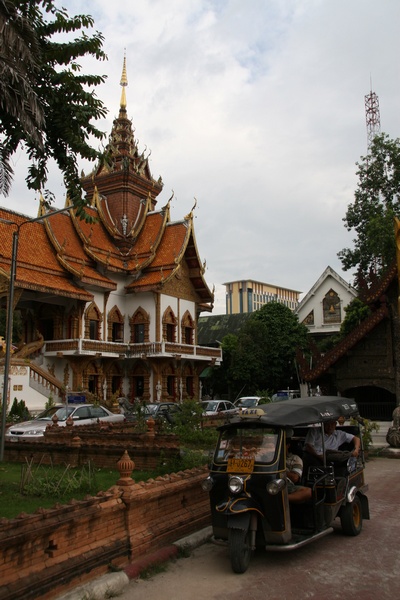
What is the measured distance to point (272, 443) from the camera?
21.4ft

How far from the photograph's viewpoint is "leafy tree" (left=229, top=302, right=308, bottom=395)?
40.8 m

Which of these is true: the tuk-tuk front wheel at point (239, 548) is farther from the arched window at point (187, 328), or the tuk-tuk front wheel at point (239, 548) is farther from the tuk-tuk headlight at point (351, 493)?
the arched window at point (187, 328)

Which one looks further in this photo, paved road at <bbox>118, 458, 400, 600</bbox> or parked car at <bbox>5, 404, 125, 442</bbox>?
parked car at <bbox>5, 404, 125, 442</bbox>

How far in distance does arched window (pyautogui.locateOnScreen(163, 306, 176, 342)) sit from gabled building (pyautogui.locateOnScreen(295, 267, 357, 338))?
18.8 meters

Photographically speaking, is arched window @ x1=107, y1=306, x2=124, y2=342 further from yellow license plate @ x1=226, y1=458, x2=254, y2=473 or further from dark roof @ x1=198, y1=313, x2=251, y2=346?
yellow license plate @ x1=226, y1=458, x2=254, y2=473

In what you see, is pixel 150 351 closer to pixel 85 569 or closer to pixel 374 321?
pixel 374 321

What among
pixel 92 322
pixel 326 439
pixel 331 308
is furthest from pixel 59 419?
pixel 331 308

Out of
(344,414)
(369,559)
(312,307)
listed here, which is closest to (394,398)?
(344,414)

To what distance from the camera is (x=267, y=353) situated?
4141 centimetres

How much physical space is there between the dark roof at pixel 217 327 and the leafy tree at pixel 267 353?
11.0m

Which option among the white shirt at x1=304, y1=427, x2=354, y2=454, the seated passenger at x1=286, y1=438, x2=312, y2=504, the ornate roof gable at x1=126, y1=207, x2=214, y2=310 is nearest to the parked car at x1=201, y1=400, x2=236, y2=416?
the ornate roof gable at x1=126, y1=207, x2=214, y2=310

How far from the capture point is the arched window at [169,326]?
113ft

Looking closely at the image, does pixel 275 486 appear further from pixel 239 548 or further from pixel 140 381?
pixel 140 381

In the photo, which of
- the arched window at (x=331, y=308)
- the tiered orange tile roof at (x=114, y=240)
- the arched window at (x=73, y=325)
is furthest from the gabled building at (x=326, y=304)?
the arched window at (x=73, y=325)
